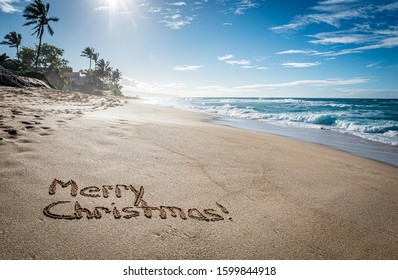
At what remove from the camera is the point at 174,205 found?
2.26m

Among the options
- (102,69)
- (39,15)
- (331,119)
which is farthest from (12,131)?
(102,69)

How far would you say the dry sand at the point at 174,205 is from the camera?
5.65 ft

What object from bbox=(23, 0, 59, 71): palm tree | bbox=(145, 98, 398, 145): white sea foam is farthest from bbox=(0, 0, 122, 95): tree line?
bbox=(145, 98, 398, 145): white sea foam

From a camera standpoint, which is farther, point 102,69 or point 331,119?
point 102,69

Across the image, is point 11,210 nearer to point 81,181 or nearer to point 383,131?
point 81,181

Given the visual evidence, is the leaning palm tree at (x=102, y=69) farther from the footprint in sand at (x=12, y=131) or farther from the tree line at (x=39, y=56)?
the footprint in sand at (x=12, y=131)

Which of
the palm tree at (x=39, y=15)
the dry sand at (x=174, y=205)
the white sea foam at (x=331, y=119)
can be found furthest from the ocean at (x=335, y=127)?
the palm tree at (x=39, y=15)

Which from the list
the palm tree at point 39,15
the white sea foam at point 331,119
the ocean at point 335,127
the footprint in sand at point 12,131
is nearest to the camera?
the footprint in sand at point 12,131

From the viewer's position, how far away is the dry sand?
1.72 metres

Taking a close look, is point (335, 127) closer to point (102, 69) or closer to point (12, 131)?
point (12, 131)

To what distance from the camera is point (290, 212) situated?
2.39m

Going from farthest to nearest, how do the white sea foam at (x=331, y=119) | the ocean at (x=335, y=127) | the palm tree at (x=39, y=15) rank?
the palm tree at (x=39, y=15) < the white sea foam at (x=331, y=119) < the ocean at (x=335, y=127)

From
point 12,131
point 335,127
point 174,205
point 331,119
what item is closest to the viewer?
point 174,205

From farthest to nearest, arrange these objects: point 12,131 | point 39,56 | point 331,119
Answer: point 39,56
point 331,119
point 12,131
